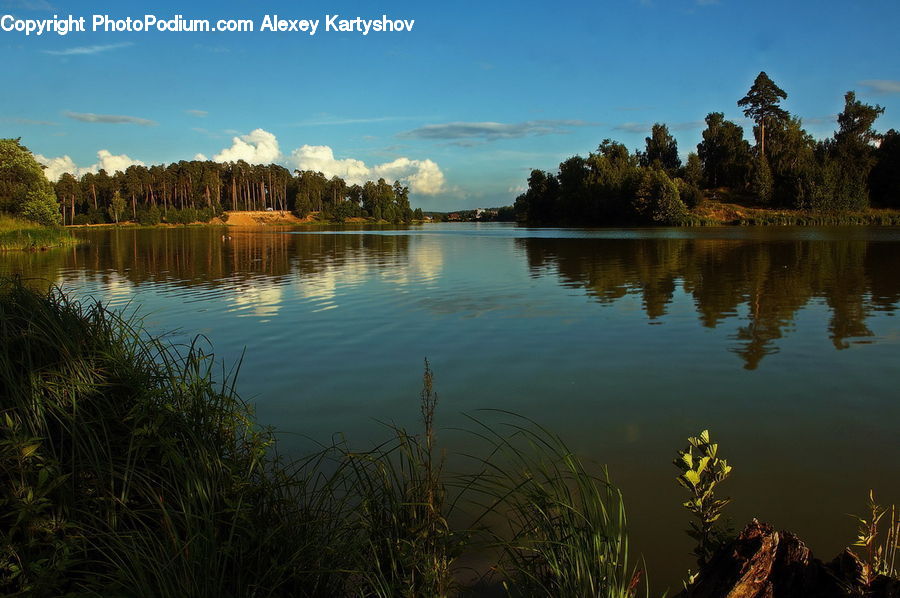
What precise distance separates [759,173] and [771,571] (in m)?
108

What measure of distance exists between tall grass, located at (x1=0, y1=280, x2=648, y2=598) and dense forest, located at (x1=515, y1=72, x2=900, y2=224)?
94508 mm

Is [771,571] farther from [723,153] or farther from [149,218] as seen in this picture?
[149,218]

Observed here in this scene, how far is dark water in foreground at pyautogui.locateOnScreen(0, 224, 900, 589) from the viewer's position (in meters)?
5.51

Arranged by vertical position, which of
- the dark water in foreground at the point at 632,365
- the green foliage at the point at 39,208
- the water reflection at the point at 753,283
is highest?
the green foliage at the point at 39,208

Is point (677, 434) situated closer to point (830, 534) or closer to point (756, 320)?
point (830, 534)

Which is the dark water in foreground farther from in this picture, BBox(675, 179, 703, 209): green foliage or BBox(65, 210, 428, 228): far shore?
BBox(65, 210, 428, 228): far shore

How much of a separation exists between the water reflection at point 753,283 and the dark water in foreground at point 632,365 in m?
0.11

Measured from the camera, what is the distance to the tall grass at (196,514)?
125 inches

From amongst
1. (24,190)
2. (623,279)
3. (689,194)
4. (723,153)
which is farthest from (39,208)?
(723,153)

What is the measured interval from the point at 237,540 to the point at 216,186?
182m

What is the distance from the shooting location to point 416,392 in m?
8.52

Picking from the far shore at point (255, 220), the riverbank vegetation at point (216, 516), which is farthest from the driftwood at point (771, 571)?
the far shore at point (255, 220)

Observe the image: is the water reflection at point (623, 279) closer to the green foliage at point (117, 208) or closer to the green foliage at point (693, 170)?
the green foliage at point (693, 170)

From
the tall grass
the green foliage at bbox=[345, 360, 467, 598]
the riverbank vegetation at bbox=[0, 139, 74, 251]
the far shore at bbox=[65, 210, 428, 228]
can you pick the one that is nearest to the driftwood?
the tall grass
